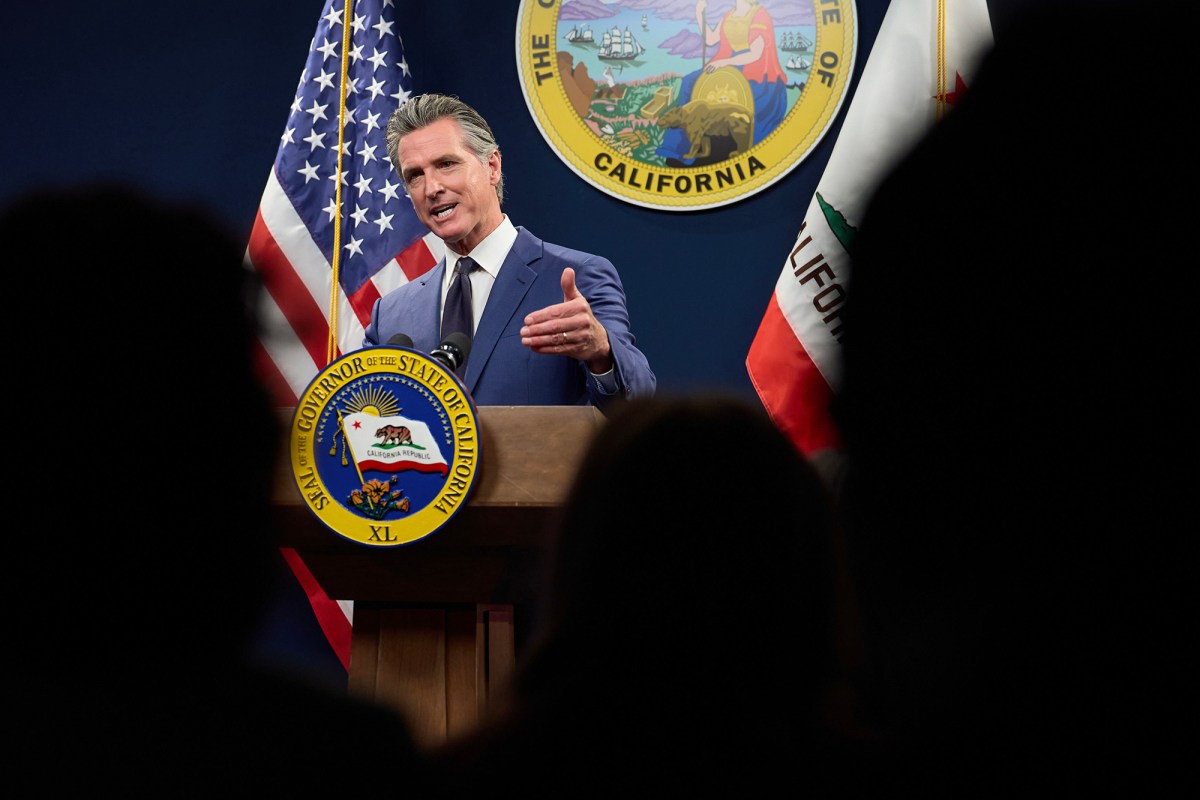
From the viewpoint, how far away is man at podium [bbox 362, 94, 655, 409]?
1920 millimetres

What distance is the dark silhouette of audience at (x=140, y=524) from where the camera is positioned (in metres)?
0.54

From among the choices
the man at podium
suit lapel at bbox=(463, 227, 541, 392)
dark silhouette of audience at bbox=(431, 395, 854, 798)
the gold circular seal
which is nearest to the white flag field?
the man at podium

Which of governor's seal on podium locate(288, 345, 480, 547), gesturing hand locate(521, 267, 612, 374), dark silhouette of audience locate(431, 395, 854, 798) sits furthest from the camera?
gesturing hand locate(521, 267, 612, 374)

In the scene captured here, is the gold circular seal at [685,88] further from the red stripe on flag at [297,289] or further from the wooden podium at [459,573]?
the wooden podium at [459,573]

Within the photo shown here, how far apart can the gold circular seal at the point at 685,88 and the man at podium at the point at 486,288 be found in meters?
0.51

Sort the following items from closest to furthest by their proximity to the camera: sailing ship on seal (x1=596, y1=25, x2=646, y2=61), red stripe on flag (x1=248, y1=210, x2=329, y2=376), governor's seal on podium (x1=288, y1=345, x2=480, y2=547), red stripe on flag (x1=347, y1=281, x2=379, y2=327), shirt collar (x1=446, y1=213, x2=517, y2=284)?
governor's seal on podium (x1=288, y1=345, x2=480, y2=547), shirt collar (x1=446, y1=213, x2=517, y2=284), red stripe on flag (x1=248, y1=210, x2=329, y2=376), red stripe on flag (x1=347, y1=281, x2=379, y2=327), sailing ship on seal (x1=596, y1=25, x2=646, y2=61)

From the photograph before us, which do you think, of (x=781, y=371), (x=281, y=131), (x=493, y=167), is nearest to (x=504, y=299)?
(x=493, y=167)

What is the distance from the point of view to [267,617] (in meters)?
0.61

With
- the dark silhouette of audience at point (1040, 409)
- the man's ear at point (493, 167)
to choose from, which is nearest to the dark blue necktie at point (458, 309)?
the man's ear at point (493, 167)

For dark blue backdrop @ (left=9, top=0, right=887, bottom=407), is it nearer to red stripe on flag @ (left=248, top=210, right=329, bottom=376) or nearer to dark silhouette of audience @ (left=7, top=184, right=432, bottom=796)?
red stripe on flag @ (left=248, top=210, right=329, bottom=376)

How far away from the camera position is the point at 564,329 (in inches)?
59.4

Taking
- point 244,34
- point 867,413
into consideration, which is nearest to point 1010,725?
point 867,413

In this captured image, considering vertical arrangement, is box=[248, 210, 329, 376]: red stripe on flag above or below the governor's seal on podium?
above

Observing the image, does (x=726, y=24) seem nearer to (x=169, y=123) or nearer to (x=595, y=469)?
(x=169, y=123)
